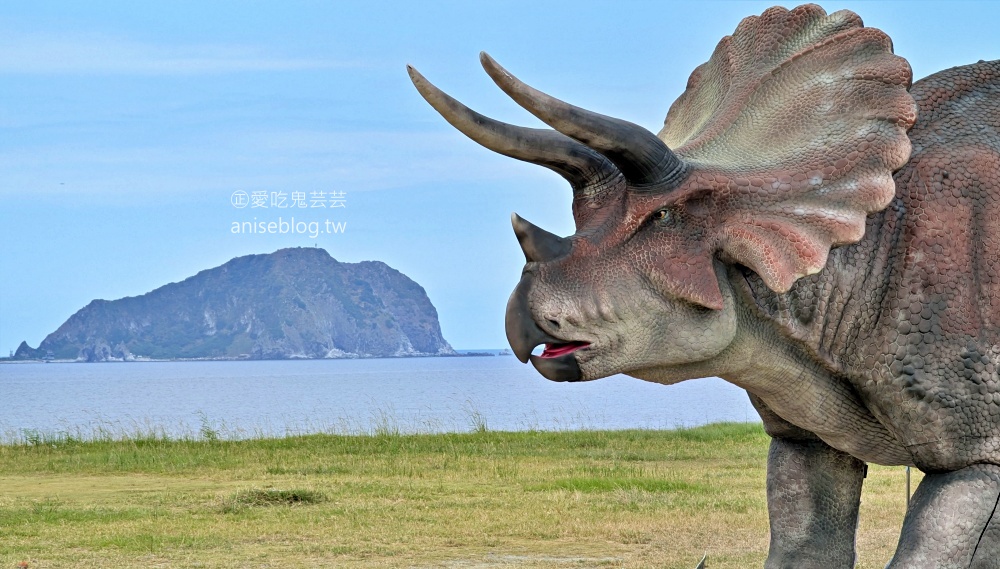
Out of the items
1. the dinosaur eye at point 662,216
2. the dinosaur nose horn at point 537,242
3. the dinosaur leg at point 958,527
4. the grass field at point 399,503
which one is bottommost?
the grass field at point 399,503

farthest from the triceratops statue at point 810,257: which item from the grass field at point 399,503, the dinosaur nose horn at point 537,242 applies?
the grass field at point 399,503

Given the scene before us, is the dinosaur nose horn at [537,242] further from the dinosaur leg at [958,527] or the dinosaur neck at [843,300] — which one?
the dinosaur leg at [958,527]

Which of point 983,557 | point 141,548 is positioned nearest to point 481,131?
point 983,557

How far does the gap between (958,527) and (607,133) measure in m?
1.61

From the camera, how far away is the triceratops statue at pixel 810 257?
Answer: 372cm

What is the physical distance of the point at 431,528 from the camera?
8609mm

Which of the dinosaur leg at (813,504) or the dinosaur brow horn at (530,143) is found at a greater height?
the dinosaur brow horn at (530,143)

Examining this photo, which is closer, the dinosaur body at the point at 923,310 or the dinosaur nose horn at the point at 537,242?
the dinosaur nose horn at the point at 537,242

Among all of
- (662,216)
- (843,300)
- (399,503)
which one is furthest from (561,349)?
(399,503)

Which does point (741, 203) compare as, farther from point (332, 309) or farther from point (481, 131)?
point (332, 309)

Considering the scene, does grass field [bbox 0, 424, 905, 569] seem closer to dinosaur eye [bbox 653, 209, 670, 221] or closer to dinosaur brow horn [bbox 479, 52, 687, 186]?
dinosaur eye [bbox 653, 209, 670, 221]

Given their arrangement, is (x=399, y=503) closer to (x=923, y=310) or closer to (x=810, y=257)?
(x=923, y=310)

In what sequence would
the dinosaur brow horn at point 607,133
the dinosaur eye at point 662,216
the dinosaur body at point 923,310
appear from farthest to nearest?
the dinosaur body at point 923,310 < the dinosaur eye at point 662,216 < the dinosaur brow horn at point 607,133

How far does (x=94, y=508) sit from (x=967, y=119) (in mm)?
7487
